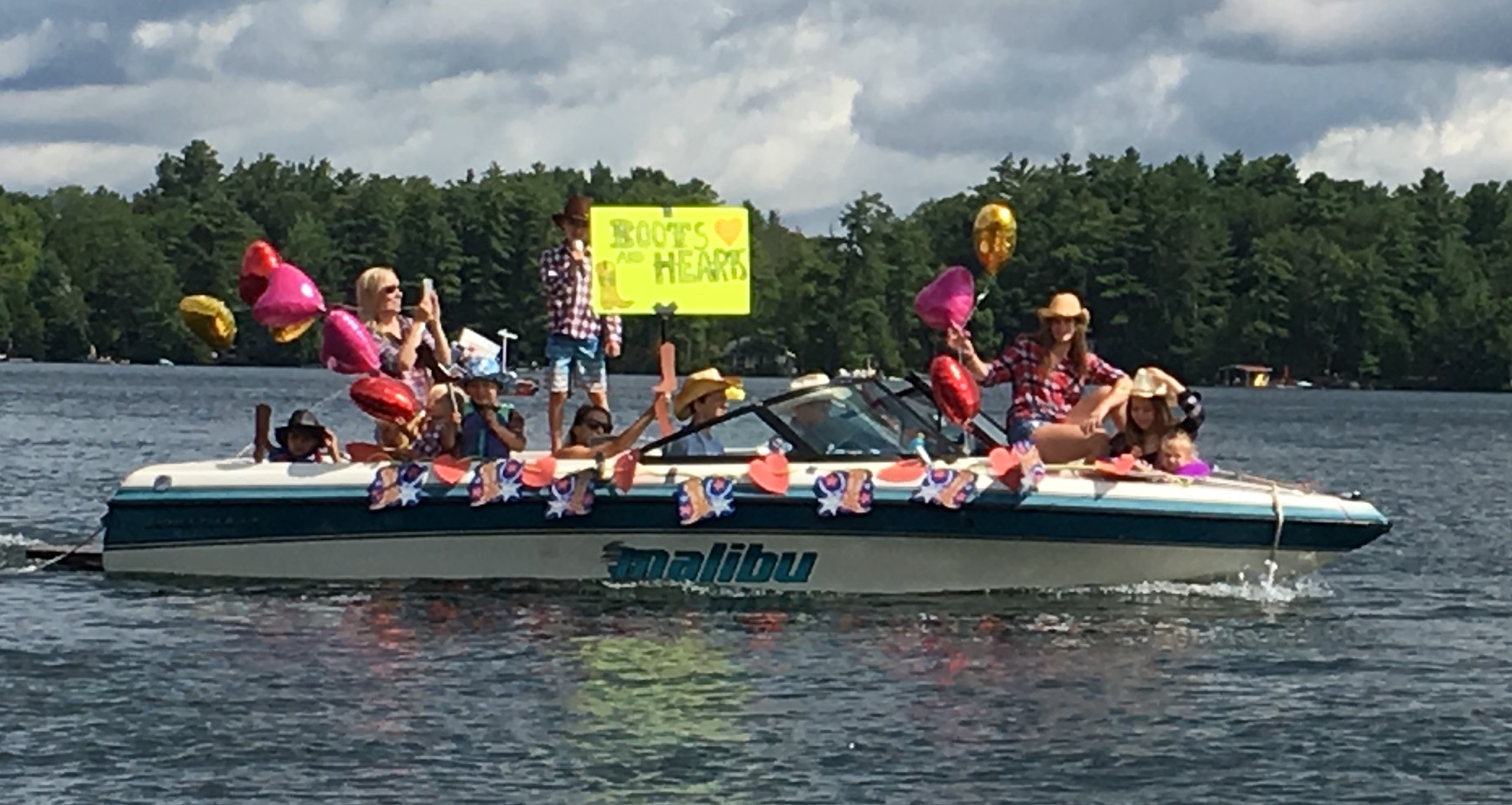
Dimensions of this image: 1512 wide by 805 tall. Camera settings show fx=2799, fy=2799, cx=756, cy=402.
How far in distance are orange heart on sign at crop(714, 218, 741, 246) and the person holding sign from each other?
3.29 feet

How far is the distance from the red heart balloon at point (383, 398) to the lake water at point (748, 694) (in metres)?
1.12

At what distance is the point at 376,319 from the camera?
17641mm

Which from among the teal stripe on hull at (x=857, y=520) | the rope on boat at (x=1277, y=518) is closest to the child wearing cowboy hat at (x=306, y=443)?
the teal stripe on hull at (x=857, y=520)

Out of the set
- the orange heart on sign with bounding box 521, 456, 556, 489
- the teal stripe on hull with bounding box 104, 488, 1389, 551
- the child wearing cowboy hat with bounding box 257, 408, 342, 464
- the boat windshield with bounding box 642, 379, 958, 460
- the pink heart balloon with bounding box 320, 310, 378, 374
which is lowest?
the teal stripe on hull with bounding box 104, 488, 1389, 551

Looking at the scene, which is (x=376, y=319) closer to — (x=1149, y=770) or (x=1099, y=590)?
(x=1099, y=590)

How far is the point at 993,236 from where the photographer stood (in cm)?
1803

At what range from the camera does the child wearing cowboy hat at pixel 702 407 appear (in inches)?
680

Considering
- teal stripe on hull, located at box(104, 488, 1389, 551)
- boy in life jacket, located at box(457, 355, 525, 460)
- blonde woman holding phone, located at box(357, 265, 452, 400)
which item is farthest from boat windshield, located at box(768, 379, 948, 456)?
blonde woman holding phone, located at box(357, 265, 452, 400)

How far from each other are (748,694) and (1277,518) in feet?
13.8

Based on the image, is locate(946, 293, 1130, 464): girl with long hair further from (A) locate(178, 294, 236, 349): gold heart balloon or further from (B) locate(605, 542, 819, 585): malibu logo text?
(A) locate(178, 294, 236, 349): gold heart balloon

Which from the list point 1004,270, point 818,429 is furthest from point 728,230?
point 1004,270

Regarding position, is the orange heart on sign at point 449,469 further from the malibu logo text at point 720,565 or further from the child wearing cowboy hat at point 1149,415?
the child wearing cowboy hat at point 1149,415

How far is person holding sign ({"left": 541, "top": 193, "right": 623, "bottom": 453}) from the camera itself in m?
18.0

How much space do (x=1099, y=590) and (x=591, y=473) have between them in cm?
320
